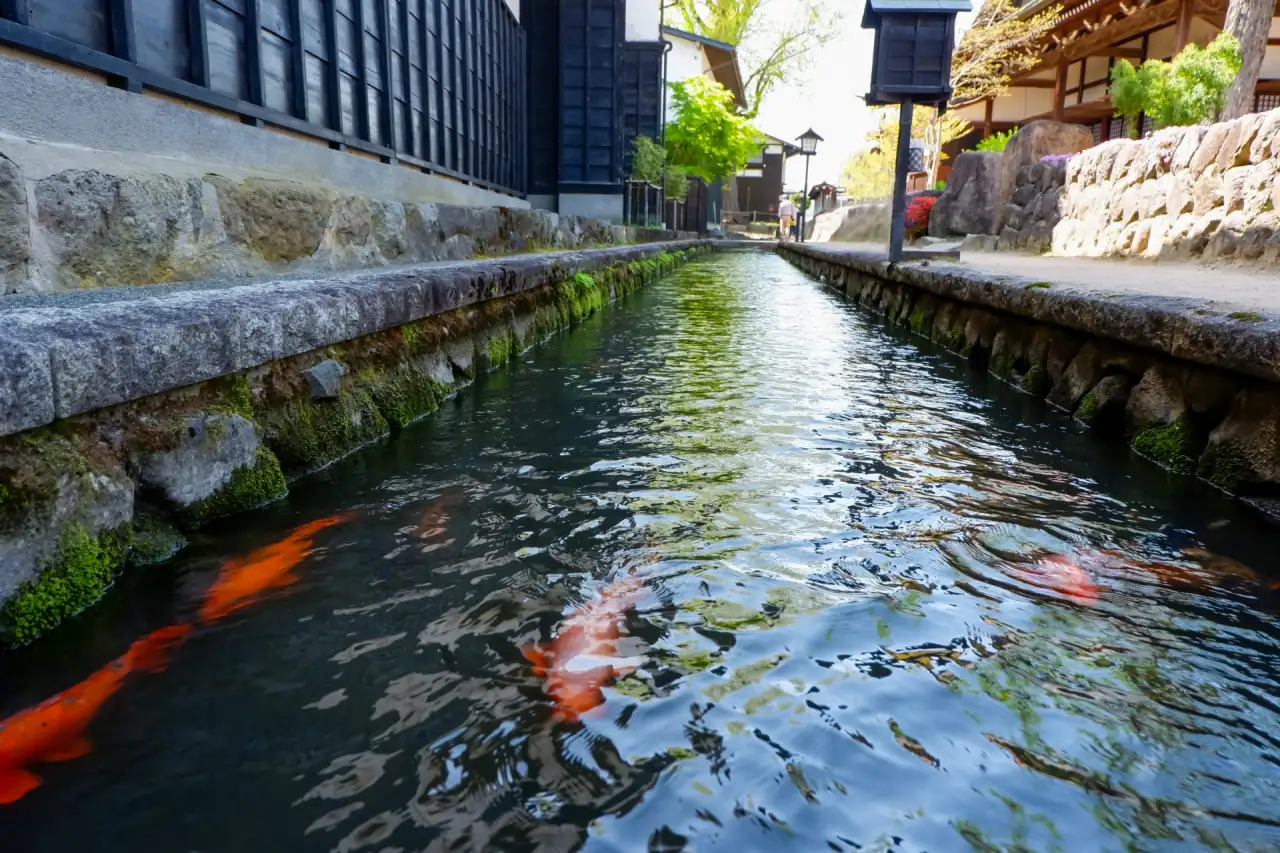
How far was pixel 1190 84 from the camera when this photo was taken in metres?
12.4

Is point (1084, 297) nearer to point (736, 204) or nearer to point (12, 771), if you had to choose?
point (12, 771)

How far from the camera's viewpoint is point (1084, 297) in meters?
4.27

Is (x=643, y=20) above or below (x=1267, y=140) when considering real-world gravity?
above

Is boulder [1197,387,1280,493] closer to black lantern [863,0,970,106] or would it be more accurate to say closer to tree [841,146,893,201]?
black lantern [863,0,970,106]

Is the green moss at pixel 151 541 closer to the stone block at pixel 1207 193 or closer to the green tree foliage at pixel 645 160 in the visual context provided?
the stone block at pixel 1207 193

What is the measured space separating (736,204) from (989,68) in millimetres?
24560

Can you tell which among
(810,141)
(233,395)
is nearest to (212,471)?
(233,395)

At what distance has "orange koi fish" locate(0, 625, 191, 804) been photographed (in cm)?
138

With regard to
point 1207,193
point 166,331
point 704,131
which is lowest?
point 166,331

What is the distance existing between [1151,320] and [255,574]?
370 cm

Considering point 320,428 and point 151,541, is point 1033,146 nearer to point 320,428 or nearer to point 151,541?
point 320,428

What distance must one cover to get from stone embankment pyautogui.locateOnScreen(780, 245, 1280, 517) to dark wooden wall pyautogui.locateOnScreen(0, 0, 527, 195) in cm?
470

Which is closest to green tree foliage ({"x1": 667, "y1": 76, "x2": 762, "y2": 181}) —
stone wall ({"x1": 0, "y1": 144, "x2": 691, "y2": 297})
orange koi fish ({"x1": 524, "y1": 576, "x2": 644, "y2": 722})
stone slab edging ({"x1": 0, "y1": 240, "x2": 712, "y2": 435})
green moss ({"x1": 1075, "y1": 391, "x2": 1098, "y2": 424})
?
stone wall ({"x1": 0, "y1": 144, "x2": 691, "y2": 297})

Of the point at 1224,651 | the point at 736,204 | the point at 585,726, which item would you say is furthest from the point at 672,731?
the point at 736,204
